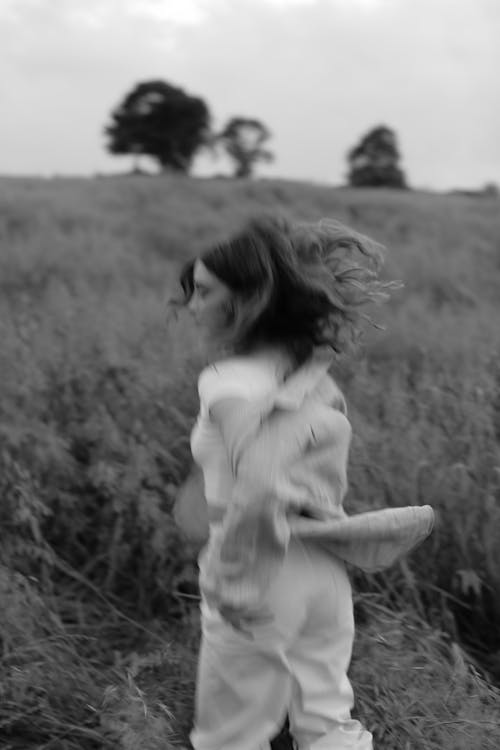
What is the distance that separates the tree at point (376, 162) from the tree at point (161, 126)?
5.82 metres

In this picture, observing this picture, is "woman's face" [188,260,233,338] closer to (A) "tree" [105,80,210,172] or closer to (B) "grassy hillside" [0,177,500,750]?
(B) "grassy hillside" [0,177,500,750]

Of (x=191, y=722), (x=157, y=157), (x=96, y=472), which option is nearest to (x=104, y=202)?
(x=96, y=472)

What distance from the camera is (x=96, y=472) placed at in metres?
3.71

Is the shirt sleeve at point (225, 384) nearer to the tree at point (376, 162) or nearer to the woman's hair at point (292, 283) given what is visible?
the woman's hair at point (292, 283)

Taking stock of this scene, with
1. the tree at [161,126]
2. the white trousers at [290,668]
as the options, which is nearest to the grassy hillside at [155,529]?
the white trousers at [290,668]

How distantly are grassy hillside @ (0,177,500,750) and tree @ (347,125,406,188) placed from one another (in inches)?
1107

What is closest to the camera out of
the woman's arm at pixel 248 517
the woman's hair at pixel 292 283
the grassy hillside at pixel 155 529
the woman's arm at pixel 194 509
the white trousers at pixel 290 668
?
the woman's arm at pixel 248 517

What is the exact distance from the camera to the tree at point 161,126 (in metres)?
32.5

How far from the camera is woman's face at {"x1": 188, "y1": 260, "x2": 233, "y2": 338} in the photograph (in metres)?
2.02

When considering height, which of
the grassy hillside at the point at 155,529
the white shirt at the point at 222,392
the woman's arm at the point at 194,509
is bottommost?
the grassy hillside at the point at 155,529

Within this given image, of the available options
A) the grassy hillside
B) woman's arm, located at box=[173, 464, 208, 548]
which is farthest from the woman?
the grassy hillside

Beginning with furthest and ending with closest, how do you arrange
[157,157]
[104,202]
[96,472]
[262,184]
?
[157,157]
[262,184]
[104,202]
[96,472]

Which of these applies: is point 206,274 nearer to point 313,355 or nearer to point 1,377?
point 313,355

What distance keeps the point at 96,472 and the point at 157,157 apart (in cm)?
3123
